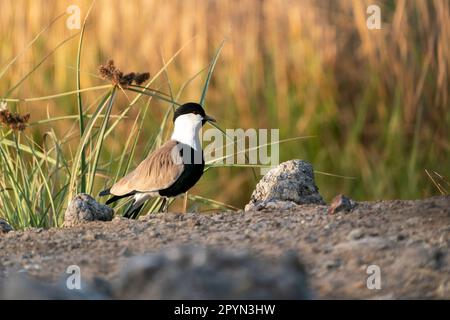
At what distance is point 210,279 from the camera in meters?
2.74

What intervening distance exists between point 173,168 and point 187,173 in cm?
7

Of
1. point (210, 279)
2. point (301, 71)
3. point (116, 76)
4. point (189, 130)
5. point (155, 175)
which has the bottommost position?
point (210, 279)

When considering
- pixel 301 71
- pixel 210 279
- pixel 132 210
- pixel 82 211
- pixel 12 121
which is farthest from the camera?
pixel 301 71

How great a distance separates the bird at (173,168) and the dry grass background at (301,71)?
300 centimetres

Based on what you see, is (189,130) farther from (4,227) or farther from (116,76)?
(4,227)

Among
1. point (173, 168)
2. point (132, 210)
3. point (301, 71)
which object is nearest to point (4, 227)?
point (132, 210)

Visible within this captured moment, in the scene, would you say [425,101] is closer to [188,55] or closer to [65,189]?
[188,55]

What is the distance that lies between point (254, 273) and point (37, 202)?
232 cm

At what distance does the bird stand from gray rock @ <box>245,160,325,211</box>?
338mm

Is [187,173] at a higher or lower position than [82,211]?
higher

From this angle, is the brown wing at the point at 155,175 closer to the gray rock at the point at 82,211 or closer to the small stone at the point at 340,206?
the gray rock at the point at 82,211

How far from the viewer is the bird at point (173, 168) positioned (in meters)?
4.42

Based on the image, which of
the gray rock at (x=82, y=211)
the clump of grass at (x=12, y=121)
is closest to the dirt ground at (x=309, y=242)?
the gray rock at (x=82, y=211)

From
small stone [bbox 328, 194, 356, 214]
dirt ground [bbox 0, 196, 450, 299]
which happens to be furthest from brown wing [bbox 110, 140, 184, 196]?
small stone [bbox 328, 194, 356, 214]
